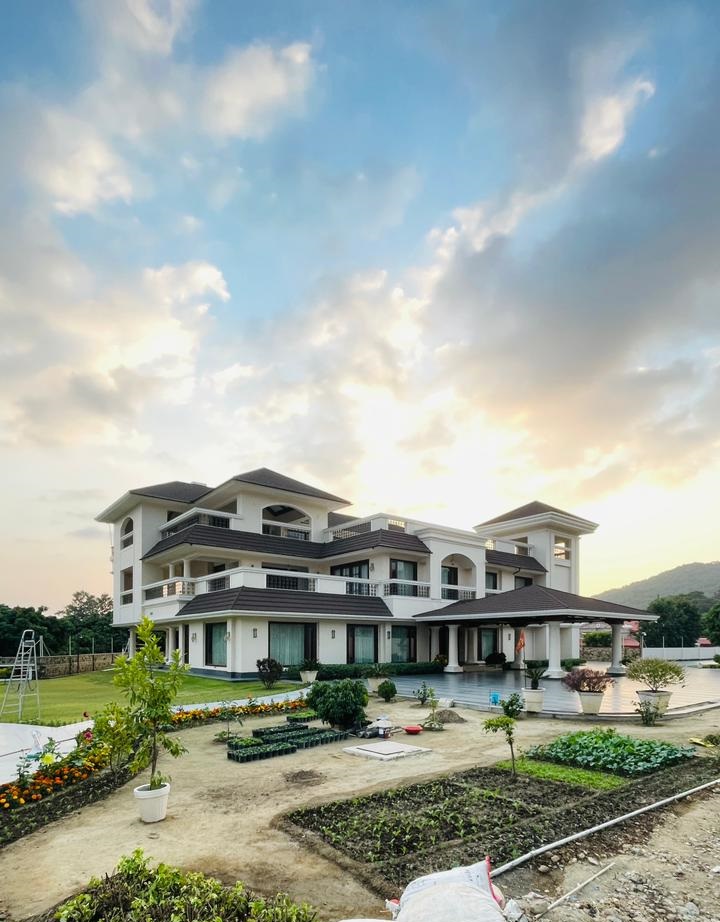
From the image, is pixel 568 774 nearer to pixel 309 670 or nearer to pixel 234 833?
pixel 234 833

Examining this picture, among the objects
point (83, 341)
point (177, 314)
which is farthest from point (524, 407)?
point (83, 341)

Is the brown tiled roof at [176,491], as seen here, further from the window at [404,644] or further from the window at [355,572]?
the window at [404,644]

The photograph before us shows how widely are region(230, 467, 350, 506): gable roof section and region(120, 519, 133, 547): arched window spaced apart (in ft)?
35.9

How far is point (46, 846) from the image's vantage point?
721cm

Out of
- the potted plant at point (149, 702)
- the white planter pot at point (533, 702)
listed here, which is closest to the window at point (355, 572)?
the white planter pot at point (533, 702)

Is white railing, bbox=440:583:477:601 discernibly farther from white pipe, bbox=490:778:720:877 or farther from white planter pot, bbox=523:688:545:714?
white pipe, bbox=490:778:720:877

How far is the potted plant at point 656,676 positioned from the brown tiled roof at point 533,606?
26.2 ft

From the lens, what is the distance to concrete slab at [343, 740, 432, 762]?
1183cm

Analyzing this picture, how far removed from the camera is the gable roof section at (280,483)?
33.7 meters

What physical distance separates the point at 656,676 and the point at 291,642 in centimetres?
1621

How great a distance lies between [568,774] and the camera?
10.1 metres

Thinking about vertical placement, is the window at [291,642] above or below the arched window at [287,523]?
below

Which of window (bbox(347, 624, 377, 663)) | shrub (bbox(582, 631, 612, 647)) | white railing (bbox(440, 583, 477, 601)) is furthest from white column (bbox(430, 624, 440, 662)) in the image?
shrub (bbox(582, 631, 612, 647))

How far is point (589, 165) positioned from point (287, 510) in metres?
28.9
